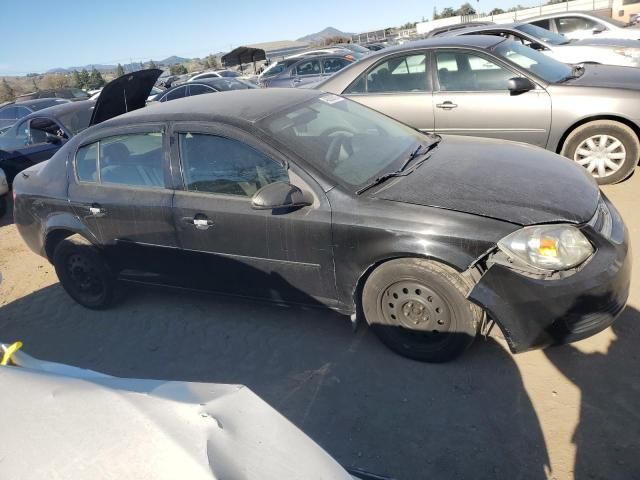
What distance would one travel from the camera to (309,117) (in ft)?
11.7

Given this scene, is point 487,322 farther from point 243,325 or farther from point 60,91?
point 60,91

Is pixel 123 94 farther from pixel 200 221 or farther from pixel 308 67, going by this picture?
pixel 308 67

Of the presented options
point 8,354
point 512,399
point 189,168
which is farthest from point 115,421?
point 189,168

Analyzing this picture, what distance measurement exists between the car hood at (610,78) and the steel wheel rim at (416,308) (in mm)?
3533

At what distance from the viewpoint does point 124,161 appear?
3.80 metres

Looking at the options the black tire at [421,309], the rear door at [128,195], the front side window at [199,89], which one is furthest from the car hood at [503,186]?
the front side window at [199,89]

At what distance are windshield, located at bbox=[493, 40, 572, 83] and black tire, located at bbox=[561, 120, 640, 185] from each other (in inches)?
25.3

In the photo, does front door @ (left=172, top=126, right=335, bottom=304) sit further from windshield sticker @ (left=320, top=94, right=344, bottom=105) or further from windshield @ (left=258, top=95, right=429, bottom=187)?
windshield sticker @ (left=320, top=94, right=344, bottom=105)

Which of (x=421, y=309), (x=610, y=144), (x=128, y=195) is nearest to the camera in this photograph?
(x=421, y=309)

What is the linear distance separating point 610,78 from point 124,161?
16.0 feet

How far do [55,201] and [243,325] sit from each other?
1899mm

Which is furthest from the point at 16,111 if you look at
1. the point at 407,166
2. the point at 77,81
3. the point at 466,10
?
the point at 466,10

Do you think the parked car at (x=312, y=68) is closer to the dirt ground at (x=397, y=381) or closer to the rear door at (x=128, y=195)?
the rear door at (x=128, y=195)

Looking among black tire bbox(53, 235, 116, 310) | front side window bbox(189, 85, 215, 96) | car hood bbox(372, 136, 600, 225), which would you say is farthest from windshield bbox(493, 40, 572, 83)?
front side window bbox(189, 85, 215, 96)
